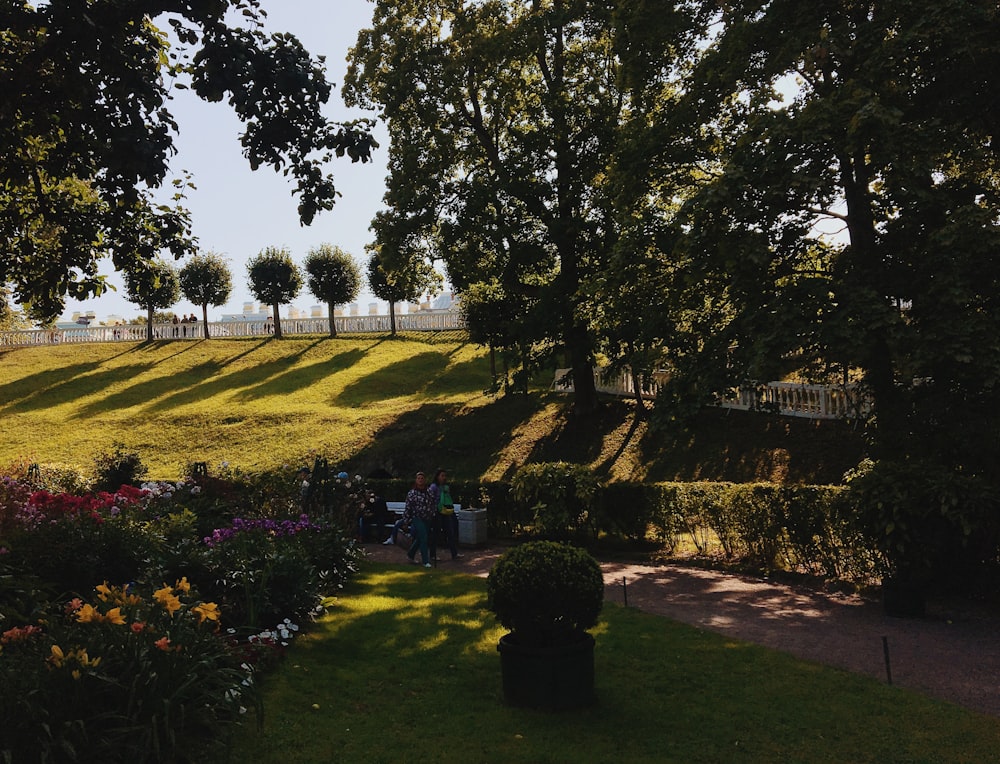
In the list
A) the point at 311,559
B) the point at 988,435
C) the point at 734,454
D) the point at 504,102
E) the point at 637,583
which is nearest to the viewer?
the point at 988,435

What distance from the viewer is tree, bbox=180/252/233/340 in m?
48.8

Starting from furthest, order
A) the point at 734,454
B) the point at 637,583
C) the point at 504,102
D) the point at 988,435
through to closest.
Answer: the point at 504,102 < the point at 734,454 < the point at 637,583 < the point at 988,435

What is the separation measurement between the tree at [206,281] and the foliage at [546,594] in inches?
1810

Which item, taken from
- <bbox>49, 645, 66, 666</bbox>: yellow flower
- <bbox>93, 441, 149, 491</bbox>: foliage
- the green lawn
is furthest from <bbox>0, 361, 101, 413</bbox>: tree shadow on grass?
<bbox>49, 645, 66, 666</bbox>: yellow flower

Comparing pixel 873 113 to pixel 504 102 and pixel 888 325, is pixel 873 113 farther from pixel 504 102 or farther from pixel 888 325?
pixel 504 102

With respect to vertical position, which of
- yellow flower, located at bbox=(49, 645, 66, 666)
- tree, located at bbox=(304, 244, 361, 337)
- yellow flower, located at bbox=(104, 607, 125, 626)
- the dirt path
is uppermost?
tree, located at bbox=(304, 244, 361, 337)

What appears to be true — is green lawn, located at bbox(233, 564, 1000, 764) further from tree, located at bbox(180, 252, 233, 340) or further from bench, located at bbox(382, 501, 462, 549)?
tree, located at bbox(180, 252, 233, 340)

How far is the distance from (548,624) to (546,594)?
1.18 ft

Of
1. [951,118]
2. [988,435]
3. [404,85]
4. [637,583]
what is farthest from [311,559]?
[404,85]

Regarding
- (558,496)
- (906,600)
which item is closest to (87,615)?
(906,600)

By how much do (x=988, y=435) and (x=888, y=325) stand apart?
6.47 feet

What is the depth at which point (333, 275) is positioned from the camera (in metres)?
46.6

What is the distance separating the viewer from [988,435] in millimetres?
10914

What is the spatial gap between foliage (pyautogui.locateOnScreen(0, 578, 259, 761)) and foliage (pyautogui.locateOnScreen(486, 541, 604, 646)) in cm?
229
